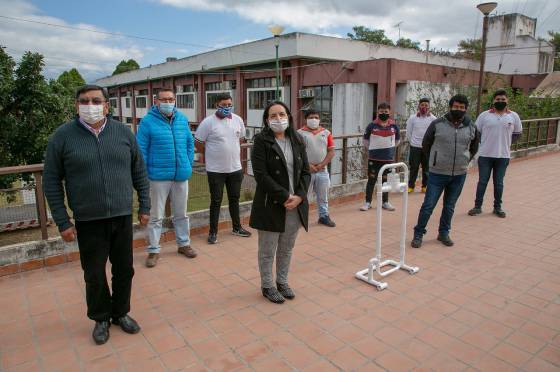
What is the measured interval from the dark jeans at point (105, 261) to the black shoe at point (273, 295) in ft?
3.87

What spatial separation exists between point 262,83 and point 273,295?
24854 millimetres

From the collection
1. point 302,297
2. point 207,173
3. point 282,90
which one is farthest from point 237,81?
point 302,297

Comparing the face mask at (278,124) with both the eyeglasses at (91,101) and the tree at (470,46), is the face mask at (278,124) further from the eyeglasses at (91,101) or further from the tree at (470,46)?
the tree at (470,46)

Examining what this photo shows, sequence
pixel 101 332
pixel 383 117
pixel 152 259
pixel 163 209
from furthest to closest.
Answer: pixel 383 117 < pixel 163 209 < pixel 152 259 < pixel 101 332

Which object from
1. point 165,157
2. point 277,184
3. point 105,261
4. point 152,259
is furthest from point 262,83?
→ point 105,261

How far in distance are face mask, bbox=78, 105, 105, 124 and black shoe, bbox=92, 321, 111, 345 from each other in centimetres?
153

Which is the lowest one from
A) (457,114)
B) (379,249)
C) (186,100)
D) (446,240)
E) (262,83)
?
(446,240)

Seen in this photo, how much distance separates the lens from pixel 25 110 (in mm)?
9945

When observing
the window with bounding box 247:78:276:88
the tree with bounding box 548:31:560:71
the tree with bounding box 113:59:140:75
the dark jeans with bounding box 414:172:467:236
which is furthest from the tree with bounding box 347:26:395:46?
the dark jeans with bounding box 414:172:467:236

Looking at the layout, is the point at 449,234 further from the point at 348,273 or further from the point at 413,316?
the point at 413,316

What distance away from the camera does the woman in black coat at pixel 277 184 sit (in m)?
3.30

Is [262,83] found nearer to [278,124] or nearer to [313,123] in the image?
[313,123]

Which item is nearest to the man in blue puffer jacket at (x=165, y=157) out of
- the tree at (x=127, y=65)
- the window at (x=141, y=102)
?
the window at (x=141, y=102)

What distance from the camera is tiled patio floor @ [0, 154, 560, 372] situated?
8.95 ft
